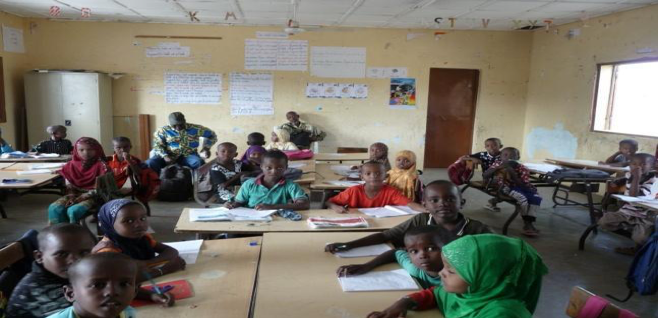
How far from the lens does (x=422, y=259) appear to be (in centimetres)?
179

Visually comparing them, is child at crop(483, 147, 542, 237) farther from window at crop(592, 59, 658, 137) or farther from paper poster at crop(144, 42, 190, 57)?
paper poster at crop(144, 42, 190, 57)

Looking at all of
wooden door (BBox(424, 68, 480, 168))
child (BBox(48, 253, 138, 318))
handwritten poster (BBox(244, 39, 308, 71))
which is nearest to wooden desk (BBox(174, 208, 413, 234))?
child (BBox(48, 253, 138, 318))

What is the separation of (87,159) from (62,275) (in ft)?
8.45

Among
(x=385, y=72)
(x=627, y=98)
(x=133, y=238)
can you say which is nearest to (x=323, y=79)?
(x=385, y=72)

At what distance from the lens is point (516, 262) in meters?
1.25

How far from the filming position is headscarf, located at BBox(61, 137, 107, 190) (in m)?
3.86

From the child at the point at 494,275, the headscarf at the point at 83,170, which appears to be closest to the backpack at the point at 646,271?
the child at the point at 494,275

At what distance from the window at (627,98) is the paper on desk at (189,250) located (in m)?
5.93

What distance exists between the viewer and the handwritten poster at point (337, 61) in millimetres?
7691

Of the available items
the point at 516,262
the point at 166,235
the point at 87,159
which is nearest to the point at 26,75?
the point at 87,159

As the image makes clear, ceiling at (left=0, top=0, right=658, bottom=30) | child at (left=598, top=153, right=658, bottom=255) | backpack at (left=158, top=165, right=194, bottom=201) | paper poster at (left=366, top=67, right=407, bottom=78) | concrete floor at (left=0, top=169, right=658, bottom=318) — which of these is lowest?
concrete floor at (left=0, top=169, right=658, bottom=318)

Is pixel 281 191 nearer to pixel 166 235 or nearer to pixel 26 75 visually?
pixel 166 235

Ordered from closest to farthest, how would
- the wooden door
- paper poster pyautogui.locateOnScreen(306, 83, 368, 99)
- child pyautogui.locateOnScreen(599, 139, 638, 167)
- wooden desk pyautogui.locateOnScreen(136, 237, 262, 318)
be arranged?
wooden desk pyautogui.locateOnScreen(136, 237, 262, 318), child pyautogui.locateOnScreen(599, 139, 638, 167), paper poster pyautogui.locateOnScreen(306, 83, 368, 99), the wooden door

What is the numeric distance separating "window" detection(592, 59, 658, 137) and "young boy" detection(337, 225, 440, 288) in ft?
17.4
